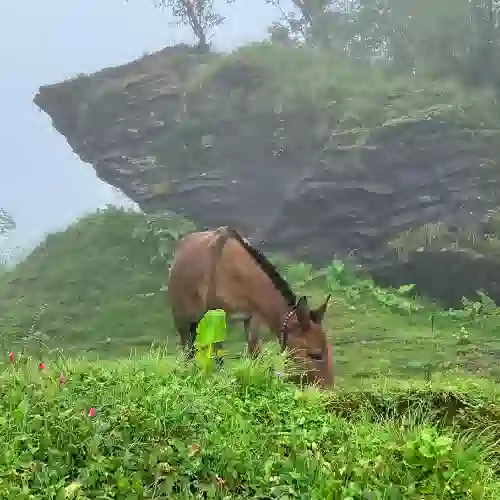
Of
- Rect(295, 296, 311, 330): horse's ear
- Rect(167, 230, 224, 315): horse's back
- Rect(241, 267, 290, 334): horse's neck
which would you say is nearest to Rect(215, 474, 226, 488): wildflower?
Rect(295, 296, 311, 330): horse's ear

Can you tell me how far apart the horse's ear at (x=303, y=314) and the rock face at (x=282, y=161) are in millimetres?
6102

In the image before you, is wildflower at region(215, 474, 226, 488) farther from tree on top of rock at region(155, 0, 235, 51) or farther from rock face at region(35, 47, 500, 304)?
tree on top of rock at region(155, 0, 235, 51)

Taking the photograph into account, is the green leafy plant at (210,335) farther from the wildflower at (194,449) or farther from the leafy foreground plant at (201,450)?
the wildflower at (194,449)

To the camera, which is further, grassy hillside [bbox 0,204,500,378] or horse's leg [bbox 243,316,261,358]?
grassy hillside [bbox 0,204,500,378]

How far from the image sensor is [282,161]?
13.5 m

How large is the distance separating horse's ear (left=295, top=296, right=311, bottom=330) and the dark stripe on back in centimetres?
34

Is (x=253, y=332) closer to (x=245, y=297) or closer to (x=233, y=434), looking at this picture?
(x=245, y=297)

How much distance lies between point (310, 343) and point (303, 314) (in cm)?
23

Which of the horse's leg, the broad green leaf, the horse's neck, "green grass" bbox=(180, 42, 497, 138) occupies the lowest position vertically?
the horse's leg

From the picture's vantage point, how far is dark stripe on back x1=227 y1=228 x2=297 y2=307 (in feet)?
17.5

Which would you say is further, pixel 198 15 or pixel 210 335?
pixel 198 15

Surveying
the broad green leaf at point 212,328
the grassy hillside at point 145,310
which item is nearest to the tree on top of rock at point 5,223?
the grassy hillside at point 145,310

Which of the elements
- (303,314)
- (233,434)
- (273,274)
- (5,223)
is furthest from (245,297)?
(5,223)

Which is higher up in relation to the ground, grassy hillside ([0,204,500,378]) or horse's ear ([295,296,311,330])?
horse's ear ([295,296,311,330])
